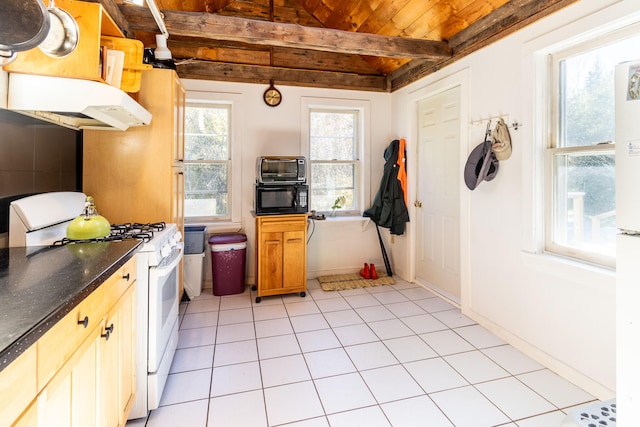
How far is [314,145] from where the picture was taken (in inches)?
152

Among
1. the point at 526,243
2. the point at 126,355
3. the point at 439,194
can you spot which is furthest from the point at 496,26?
the point at 126,355

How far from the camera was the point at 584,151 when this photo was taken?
191 centimetres

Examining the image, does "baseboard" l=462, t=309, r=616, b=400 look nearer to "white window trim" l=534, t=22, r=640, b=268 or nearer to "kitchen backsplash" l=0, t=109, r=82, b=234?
"white window trim" l=534, t=22, r=640, b=268

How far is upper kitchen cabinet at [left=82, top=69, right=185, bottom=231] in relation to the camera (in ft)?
7.48

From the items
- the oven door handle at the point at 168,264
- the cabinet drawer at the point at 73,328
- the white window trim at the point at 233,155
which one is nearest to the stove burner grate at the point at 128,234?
the oven door handle at the point at 168,264

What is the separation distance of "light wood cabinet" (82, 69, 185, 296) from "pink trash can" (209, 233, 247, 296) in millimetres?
859

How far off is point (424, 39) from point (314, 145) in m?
1.59

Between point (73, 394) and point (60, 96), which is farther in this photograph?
point (60, 96)

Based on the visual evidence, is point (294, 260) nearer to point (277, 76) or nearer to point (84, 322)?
point (277, 76)

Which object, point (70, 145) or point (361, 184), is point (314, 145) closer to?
point (361, 184)

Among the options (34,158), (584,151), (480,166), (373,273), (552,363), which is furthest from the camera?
(373,273)

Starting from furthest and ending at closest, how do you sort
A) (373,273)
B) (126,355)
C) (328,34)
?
(373,273) → (328,34) → (126,355)

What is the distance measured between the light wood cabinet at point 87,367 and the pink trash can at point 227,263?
1.69m

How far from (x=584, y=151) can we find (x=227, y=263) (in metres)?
3.00
